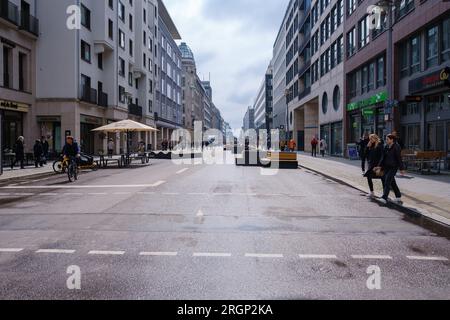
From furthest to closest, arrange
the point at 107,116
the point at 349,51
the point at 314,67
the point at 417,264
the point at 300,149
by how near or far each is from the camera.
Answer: the point at 300,149 < the point at 314,67 < the point at 107,116 < the point at 349,51 < the point at 417,264

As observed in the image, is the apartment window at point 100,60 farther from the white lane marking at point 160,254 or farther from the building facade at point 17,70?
the white lane marking at point 160,254

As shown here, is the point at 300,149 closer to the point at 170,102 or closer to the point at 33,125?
the point at 170,102

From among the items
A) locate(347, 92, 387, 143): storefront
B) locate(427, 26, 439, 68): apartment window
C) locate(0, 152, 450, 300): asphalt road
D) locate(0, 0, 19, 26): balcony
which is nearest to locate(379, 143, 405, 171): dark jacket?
locate(0, 152, 450, 300): asphalt road

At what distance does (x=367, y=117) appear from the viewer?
30.1 m

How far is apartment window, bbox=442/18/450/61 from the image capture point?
18547mm

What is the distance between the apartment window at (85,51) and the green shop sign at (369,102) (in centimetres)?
2160

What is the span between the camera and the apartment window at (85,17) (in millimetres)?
34812

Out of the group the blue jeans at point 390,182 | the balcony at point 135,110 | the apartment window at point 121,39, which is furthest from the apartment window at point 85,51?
the blue jeans at point 390,182

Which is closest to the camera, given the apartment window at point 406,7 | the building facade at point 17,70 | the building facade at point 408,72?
the building facade at point 408,72

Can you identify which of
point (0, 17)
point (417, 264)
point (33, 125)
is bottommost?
point (417, 264)

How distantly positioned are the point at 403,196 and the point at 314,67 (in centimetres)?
3989

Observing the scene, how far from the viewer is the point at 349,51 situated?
34.2 metres

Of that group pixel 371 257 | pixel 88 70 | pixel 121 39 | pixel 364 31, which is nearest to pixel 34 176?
pixel 371 257
